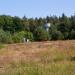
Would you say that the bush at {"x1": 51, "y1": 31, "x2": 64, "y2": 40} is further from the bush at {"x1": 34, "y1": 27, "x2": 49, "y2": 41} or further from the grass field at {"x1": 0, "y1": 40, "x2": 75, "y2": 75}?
the grass field at {"x1": 0, "y1": 40, "x2": 75, "y2": 75}

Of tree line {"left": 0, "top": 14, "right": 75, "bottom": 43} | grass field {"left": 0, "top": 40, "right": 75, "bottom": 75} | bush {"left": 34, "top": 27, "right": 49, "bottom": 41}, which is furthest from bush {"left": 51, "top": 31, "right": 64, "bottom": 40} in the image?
grass field {"left": 0, "top": 40, "right": 75, "bottom": 75}

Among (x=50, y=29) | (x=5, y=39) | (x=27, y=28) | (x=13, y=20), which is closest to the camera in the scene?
(x=5, y=39)

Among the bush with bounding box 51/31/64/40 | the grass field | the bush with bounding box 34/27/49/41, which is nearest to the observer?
the grass field

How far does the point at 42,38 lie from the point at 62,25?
9293 mm

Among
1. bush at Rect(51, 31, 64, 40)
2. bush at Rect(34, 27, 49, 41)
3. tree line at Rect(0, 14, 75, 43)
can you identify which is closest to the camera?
tree line at Rect(0, 14, 75, 43)

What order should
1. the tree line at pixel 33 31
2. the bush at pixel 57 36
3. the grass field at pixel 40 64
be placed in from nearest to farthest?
1. the grass field at pixel 40 64
2. the tree line at pixel 33 31
3. the bush at pixel 57 36

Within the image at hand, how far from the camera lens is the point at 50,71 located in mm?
6141

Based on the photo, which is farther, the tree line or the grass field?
the tree line

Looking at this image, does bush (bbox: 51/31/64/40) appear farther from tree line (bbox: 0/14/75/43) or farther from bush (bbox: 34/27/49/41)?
bush (bbox: 34/27/49/41)

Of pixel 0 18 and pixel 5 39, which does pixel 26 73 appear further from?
pixel 0 18

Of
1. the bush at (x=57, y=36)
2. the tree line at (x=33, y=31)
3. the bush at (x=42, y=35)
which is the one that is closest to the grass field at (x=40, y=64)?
the tree line at (x=33, y=31)

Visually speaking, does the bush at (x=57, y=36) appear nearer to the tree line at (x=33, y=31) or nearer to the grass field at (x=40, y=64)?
the tree line at (x=33, y=31)

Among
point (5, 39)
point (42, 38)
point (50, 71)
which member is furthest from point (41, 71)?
point (42, 38)

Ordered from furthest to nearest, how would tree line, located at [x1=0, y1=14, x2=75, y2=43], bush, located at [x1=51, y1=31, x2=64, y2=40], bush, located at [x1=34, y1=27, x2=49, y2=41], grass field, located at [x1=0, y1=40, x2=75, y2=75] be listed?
bush, located at [x1=51, y1=31, x2=64, y2=40] → bush, located at [x1=34, y1=27, x2=49, y2=41] → tree line, located at [x1=0, y1=14, x2=75, y2=43] → grass field, located at [x1=0, y1=40, x2=75, y2=75]
